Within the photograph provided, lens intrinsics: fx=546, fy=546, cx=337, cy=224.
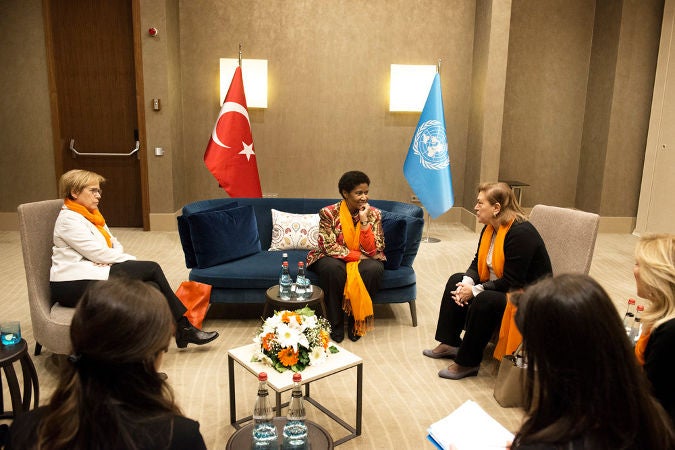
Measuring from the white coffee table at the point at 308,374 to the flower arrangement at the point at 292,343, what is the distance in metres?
0.03

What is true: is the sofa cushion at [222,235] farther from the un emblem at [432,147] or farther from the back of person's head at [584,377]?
the back of person's head at [584,377]

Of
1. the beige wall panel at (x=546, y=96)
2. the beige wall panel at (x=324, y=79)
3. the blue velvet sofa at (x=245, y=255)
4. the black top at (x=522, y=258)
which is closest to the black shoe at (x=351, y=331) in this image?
the blue velvet sofa at (x=245, y=255)

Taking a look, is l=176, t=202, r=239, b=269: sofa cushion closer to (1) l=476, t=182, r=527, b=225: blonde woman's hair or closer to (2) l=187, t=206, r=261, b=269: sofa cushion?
(2) l=187, t=206, r=261, b=269: sofa cushion

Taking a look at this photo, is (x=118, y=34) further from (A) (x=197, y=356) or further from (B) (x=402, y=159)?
(A) (x=197, y=356)

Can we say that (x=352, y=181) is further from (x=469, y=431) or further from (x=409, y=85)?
(x=409, y=85)

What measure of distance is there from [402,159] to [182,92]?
10.3 feet

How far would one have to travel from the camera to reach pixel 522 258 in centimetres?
318

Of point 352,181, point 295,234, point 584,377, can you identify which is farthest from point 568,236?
point 584,377

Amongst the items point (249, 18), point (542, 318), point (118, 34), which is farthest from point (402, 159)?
point (542, 318)

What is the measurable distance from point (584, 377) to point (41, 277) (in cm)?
305

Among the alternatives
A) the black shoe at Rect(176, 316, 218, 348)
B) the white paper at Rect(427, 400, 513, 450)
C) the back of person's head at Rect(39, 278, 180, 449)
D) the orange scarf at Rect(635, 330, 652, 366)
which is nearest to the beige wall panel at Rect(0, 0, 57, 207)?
the black shoe at Rect(176, 316, 218, 348)

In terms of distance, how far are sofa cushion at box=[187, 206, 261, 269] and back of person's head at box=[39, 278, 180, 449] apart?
2815mm

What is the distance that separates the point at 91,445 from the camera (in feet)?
3.77

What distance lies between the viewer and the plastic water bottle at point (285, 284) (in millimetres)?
3574
